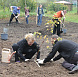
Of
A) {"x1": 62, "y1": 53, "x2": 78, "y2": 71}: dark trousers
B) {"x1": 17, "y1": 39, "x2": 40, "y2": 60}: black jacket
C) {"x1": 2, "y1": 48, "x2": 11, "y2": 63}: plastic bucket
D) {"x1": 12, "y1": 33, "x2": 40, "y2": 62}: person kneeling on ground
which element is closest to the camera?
{"x1": 62, "y1": 53, "x2": 78, "y2": 71}: dark trousers

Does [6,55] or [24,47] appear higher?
[24,47]

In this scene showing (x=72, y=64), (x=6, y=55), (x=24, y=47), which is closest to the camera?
(x=72, y=64)

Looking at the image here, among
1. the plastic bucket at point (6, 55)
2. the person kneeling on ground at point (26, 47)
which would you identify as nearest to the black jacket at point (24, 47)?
the person kneeling on ground at point (26, 47)

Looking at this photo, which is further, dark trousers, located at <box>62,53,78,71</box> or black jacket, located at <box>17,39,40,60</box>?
black jacket, located at <box>17,39,40,60</box>

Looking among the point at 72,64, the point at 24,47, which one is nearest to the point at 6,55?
the point at 24,47

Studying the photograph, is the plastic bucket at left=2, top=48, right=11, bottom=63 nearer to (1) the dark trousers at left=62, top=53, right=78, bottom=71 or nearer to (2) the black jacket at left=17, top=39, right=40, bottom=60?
(2) the black jacket at left=17, top=39, right=40, bottom=60

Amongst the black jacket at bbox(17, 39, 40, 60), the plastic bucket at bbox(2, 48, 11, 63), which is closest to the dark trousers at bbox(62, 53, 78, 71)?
the black jacket at bbox(17, 39, 40, 60)

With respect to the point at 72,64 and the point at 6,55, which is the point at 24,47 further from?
the point at 72,64

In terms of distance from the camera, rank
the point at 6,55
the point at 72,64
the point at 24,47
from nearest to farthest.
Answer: the point at 72,64
the point at 24,47
the point at 6,55

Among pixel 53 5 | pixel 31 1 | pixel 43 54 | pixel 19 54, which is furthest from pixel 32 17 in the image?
pixel 19 54

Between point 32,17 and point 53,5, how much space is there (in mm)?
9619

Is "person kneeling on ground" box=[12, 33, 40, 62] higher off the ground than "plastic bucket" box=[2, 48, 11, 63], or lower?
higher

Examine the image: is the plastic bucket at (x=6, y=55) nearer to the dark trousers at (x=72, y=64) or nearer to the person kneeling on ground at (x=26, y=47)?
the person kneeling on ground at (x=26, y=47)

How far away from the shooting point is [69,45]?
411 cm
